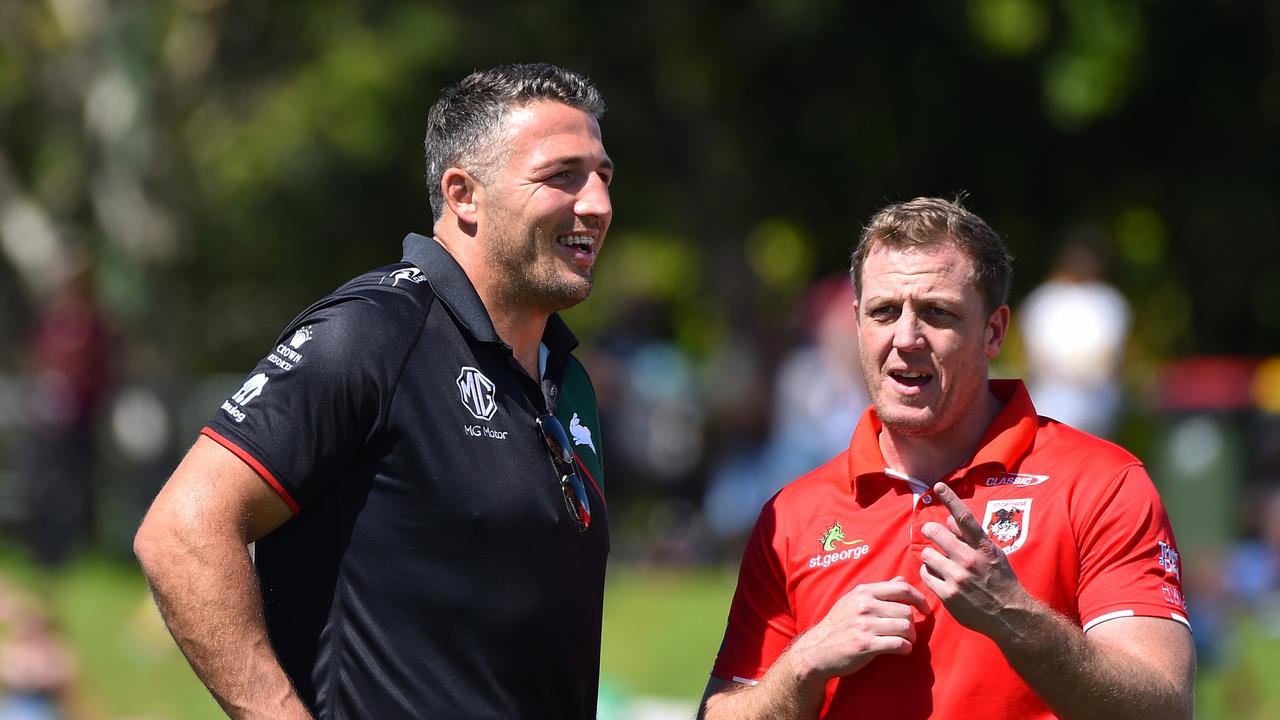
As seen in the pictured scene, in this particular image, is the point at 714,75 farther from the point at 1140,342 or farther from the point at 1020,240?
the point at 1140,342

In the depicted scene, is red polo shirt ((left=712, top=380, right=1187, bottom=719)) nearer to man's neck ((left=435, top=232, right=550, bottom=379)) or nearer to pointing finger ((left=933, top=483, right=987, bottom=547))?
pointing finger ((left=933, top=483, right=987, bottom=547))

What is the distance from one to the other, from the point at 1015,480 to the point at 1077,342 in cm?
666

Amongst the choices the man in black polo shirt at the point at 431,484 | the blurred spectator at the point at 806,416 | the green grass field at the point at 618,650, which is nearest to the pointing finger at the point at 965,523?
the man in black polo shirt at the point at 431,484

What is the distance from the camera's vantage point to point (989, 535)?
3684 mm

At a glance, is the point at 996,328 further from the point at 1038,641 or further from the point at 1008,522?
the point at 1038,641

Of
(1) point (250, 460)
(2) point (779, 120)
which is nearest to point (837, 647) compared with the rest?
(1) point (250, 460)

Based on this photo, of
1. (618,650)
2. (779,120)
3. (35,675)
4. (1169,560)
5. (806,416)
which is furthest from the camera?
(779,120)

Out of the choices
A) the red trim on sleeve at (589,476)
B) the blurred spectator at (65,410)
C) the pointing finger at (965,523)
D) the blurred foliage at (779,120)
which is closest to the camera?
the pointing finger at (965,523)

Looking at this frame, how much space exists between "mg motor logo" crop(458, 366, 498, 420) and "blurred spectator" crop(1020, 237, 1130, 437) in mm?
6311

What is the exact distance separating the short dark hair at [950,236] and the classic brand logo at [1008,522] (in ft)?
1.49

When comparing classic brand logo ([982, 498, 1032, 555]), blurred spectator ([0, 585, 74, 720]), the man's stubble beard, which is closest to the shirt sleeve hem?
classic brand logo ([982, 498, 1032, 555])

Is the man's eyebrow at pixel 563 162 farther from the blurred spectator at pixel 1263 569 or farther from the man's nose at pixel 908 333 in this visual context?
the blurred spectator at pixel 1263 569

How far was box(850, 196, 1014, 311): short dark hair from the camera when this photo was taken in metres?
3.86

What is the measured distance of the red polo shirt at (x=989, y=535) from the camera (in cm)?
363
